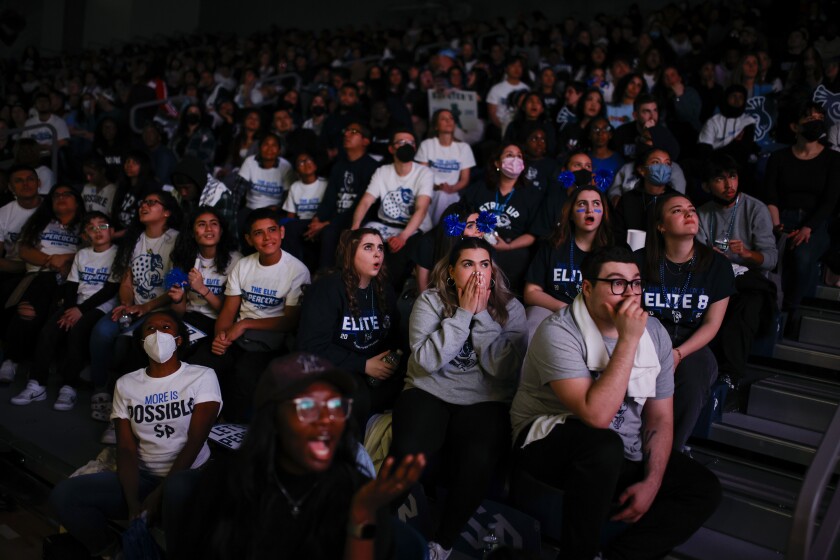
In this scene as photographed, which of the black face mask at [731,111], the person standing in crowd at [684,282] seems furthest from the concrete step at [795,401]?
the black face mask at [731,111]

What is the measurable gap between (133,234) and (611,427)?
3544mm

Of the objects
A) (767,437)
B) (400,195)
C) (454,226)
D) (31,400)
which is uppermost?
(400,195)

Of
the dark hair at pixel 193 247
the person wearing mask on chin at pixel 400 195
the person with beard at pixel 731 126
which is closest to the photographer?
the dark hair at pixel 193 247

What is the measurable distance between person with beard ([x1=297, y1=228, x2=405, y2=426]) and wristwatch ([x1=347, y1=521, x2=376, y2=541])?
169cm

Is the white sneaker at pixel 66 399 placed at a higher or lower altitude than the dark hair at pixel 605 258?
lower

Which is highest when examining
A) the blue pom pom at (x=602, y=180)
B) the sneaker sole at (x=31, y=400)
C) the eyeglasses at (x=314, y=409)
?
the blue pom pom at (x=602, y=180)

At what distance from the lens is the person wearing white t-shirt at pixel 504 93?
292 inches

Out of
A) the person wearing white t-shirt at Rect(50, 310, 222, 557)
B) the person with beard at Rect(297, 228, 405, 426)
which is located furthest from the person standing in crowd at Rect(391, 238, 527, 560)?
the person wearing white t-shirt at Rect(50, 310, 222, 557)

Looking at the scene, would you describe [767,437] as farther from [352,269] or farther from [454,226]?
[352,269]

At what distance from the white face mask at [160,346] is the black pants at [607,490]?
61.5 inches

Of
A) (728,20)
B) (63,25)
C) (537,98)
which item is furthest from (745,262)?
(63,25)

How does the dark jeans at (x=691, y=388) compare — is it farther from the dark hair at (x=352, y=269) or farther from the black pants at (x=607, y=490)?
the dark hair at (x=352, y=269)

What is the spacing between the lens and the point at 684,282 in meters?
3.48

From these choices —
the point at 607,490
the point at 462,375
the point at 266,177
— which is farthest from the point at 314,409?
the point at 266,177
